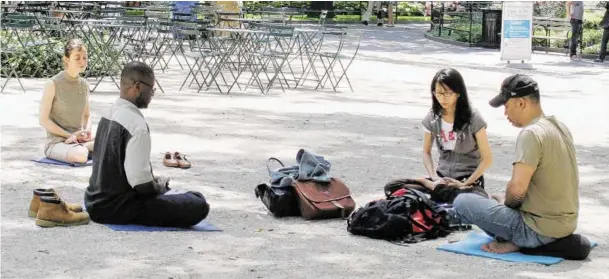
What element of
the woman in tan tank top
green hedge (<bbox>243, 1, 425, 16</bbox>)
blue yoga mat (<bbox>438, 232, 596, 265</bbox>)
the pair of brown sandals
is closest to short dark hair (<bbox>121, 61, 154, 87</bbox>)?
blue yoga mat (<bbox>438, 232, 596, 265</bbox>)

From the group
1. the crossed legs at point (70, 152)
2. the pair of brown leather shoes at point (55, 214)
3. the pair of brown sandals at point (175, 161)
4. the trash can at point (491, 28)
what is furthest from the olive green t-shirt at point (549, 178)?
the trash can at point (491, 28)

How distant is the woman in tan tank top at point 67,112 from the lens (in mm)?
9398

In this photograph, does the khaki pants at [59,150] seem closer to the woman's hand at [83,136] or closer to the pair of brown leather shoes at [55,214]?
the woman's hand at [83,136]

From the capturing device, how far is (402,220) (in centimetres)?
707

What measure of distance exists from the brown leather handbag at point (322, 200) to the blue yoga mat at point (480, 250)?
0.99m

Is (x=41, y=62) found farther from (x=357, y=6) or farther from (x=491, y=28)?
(x=357, y=6)

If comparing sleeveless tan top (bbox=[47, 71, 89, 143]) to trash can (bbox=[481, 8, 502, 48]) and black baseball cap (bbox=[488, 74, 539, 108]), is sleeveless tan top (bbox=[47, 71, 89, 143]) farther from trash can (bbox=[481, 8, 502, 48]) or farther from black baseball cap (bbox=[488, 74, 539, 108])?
trash can (bbox=[481, 8, 502, 48])

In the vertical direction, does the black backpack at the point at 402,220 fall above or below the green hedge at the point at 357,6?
above

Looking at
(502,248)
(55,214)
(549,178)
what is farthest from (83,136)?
(549,178)

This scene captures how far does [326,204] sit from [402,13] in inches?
1383

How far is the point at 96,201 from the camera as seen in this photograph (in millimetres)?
7254

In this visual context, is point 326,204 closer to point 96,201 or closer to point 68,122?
point 96,201

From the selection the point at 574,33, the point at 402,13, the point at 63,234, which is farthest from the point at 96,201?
the point at 402,13

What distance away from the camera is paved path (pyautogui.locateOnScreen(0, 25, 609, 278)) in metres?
6.35
